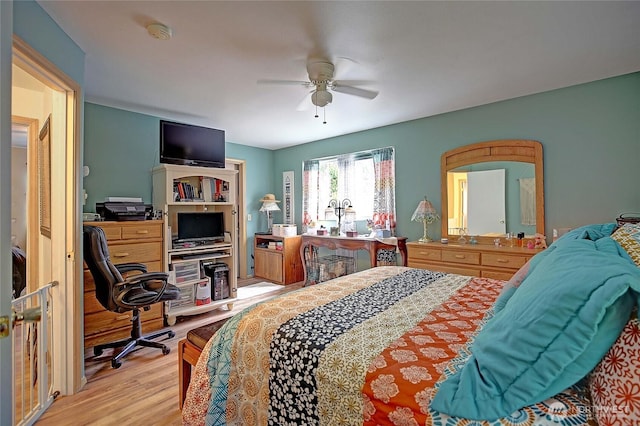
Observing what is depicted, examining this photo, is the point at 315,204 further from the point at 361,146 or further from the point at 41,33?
the point at 41,33

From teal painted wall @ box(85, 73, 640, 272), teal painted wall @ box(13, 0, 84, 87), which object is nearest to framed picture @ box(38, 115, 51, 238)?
teal painted wall @ box(13, 0, 84, 87)

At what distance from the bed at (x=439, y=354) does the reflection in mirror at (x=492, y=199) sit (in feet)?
6.15

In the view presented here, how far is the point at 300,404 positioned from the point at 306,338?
236mm

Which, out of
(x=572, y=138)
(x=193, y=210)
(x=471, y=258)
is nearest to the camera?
(x=572, y=138)

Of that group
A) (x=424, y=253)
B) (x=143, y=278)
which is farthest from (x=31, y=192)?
(x=424, y=253)

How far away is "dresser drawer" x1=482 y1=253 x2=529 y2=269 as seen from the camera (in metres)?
2.99

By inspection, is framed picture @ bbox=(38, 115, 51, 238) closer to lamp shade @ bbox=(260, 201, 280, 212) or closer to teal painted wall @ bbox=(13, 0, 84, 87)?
teal painted wall @ bbox=(13, 0, 84, 87)

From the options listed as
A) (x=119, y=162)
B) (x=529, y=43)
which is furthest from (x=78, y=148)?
(x=529, y=43)

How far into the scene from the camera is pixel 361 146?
4.70 m

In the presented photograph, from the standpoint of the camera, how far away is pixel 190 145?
3799mm

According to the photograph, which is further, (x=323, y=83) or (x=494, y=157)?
(x=494, y=157)

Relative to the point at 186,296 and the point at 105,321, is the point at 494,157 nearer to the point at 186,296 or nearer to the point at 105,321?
the point at 186,296

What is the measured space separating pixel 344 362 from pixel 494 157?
128 inches

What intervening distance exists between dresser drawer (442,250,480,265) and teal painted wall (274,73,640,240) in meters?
0.57
